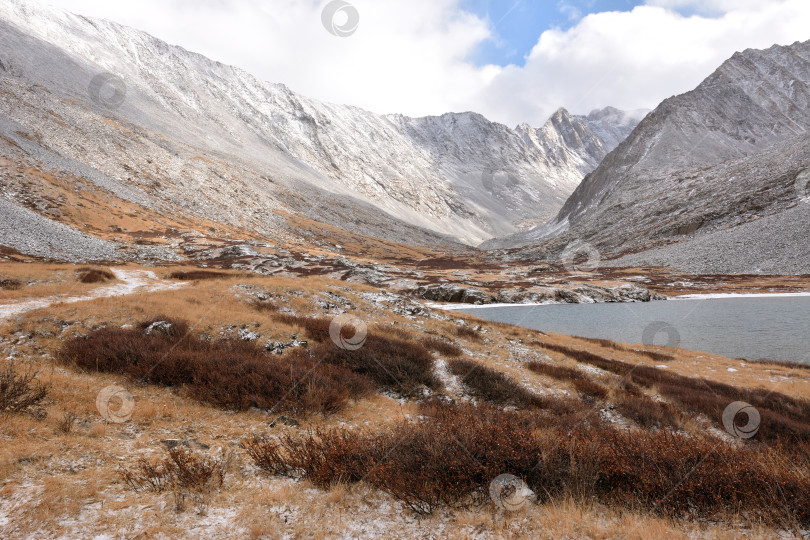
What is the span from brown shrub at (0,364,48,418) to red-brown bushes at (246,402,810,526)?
4460 millimetres

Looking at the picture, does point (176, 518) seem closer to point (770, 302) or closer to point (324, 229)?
point (770, 302)

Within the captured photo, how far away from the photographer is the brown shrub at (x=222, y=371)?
9.00 metres

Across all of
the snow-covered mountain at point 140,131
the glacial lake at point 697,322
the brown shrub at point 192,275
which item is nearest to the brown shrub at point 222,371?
the brown shrub at point 192,275

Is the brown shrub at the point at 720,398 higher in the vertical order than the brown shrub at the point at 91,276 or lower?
higher

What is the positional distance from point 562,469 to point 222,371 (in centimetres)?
859

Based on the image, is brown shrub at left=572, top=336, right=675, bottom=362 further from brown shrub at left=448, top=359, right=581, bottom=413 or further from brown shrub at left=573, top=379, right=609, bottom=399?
brown shrub at left=448, top=359, right=581, bottom=413

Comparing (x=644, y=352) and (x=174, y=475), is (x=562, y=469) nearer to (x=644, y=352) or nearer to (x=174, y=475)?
(x=174, y=475)

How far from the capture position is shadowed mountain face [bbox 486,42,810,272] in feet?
278

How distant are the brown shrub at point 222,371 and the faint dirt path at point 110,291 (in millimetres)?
5403

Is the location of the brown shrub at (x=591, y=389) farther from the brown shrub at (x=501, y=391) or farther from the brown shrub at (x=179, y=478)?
the brown shrub at (x=179, y=478)

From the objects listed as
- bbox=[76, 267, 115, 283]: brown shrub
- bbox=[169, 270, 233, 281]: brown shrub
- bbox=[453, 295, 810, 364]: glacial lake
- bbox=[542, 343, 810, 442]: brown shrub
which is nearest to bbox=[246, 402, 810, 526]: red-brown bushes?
bbox=[542, 343, 810, 442]: brown shrub

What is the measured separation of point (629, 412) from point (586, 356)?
31.3 ft

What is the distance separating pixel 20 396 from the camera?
23.5 feet

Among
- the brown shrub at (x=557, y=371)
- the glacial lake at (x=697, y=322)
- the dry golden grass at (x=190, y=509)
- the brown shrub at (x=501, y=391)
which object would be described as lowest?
the dry golden grass at (x=190, y=509)
